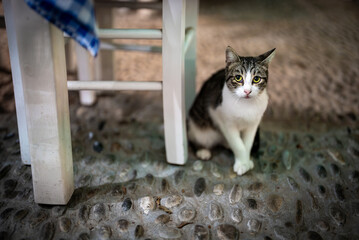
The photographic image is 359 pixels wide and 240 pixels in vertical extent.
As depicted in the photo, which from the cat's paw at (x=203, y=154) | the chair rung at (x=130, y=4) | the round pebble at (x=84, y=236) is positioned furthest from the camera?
the chair rung at (x=130, y=4)

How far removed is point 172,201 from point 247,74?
0.51 m

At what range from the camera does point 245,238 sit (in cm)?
99

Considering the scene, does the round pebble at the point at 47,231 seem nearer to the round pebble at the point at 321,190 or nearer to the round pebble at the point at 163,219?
the round pebble at the point at 163,219

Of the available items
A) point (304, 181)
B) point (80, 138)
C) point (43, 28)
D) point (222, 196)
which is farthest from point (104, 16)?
point (304, 181)

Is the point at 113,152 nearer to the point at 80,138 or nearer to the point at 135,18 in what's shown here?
the point at 80,138

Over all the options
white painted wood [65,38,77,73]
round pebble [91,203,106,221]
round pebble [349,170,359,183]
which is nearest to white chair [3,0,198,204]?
round pebble [91,203,106,221]

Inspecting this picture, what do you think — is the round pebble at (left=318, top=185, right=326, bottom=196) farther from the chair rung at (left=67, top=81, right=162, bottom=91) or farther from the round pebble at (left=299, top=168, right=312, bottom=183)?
the chair rung at (left=67, top=81, right=162, bottom=91)

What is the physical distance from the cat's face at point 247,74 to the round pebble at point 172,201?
0.42 m

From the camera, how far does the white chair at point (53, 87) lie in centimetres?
88

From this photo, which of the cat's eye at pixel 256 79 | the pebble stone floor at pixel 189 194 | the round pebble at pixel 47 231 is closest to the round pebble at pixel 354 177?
the pebble stone floor at pixel 189 194

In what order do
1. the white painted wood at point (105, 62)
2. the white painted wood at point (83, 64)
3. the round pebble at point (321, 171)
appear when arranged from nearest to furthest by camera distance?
the round pebble at point (321, 171) < the white painted wood at point (83, 64) < the white painted wood at point (105, 62)

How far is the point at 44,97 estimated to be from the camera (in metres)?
0.94

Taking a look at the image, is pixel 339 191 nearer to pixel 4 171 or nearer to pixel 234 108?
pixel 234 108

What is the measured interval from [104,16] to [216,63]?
105 cm
